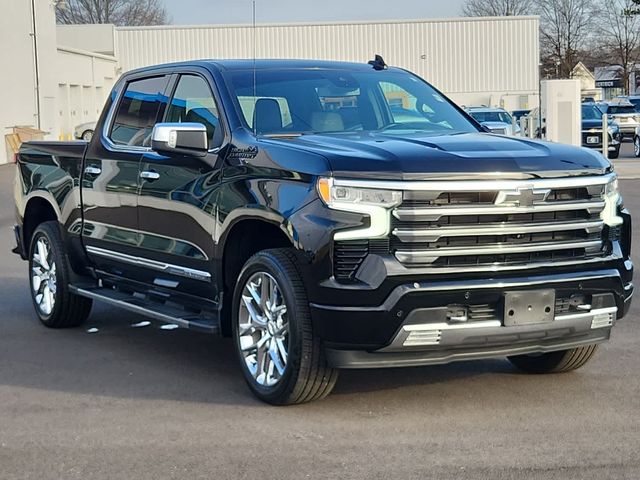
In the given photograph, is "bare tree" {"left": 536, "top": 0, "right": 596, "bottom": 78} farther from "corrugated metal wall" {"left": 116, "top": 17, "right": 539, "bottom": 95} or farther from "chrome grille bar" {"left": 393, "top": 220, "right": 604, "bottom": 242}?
"chrome grille bar" {"left": 393, "top": 220, "right": 604, "bottom": 242}

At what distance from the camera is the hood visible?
5328 mm

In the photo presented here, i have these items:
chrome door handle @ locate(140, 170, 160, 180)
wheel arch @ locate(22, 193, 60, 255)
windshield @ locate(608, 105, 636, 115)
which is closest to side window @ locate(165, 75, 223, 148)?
chrome door handle @ locate(140, 170, 160, 180)

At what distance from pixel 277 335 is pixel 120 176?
210 centimetres

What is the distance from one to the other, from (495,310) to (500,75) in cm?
5284

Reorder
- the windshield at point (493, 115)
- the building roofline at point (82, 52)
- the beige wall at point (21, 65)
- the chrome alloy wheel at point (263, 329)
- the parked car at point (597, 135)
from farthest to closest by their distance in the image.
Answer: the building roofline at point (82, 52) < the beige wall at point (21, 65) < the windshield at point (493, 115) < the parked car at point (597, 135) < the chrome alloy wheel at point (263, 329)

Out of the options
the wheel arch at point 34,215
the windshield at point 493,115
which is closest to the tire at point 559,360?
the wheel arch at point 34,215

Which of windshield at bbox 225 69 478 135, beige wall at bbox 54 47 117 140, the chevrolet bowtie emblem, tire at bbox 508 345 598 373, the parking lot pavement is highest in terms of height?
beige wall at bbox 54 47 117 140

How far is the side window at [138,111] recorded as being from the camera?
7.30 metres

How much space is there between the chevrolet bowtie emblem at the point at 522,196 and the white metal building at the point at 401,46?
5057cm

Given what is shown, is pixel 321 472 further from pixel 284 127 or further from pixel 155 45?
pixel 155 45

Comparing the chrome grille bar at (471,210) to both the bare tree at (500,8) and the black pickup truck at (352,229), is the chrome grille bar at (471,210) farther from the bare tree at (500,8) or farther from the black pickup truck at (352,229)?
the bare tree at (500,8)

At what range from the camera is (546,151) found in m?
5.73

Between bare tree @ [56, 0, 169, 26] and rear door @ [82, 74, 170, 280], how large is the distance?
8102 centimetres

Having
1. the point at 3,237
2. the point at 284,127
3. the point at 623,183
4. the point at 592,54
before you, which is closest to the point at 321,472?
the point at 284,127
